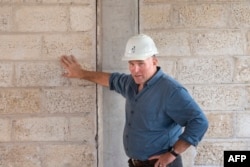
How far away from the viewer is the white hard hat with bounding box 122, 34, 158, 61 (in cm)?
243

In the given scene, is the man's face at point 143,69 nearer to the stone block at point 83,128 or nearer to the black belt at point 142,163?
the black belt at point 142,163

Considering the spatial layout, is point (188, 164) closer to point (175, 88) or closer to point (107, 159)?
point (107, 159)

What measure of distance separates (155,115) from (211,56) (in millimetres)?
814

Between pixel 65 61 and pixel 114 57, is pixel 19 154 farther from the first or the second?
pixel 114 57

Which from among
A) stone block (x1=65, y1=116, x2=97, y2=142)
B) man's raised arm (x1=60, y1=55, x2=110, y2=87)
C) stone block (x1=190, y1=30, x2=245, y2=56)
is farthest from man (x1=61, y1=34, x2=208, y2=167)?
stone block (x1=190, y1=30, x2=245, y2=56)

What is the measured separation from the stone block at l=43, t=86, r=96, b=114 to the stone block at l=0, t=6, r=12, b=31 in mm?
573

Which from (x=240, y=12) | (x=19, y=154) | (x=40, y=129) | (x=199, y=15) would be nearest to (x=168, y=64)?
(x=199, y=15)

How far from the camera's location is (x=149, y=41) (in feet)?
8.17

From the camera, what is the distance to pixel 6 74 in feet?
9.57

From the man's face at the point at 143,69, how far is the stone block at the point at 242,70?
2.76 feet

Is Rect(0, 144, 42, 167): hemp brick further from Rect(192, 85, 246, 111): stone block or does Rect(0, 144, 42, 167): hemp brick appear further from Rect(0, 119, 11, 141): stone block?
Rect(192, 85, 246, 111): stone block

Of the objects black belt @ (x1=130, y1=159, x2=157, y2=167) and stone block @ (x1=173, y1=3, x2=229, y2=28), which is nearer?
black belt @ (x1=130, y1=159, x2=157, y2=167)

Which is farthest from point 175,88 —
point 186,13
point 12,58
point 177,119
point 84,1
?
point 12,58

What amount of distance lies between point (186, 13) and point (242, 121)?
3.19 feet
